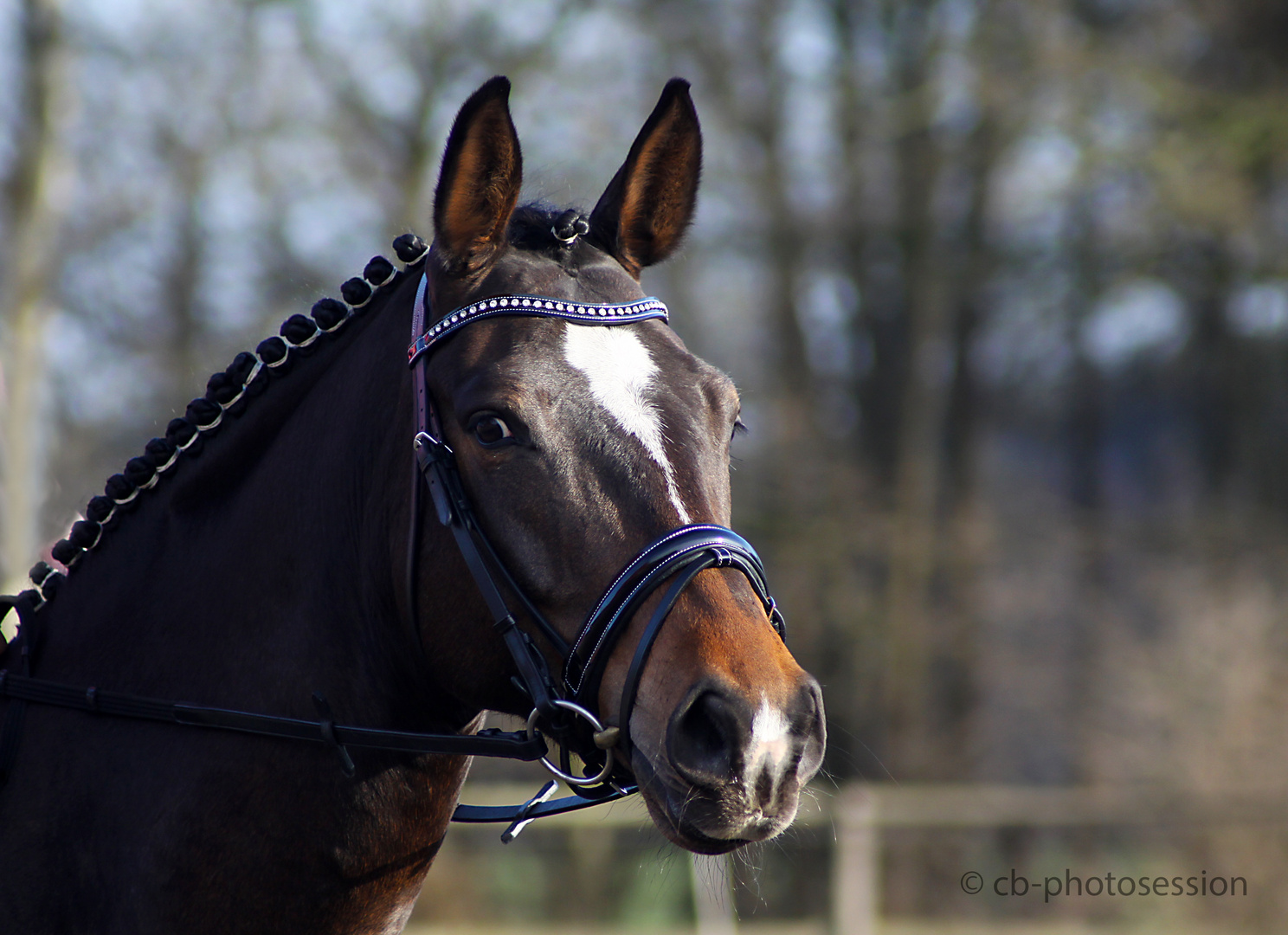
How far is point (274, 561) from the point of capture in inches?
93.2

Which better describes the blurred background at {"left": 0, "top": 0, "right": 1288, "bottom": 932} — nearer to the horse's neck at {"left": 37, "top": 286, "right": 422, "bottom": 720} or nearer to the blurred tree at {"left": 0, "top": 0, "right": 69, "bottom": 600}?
the blurred tree at {"left": 0, "top": 0, "right": 69, "bottom": 600}

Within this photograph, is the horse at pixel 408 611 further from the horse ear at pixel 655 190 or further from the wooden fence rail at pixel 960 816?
the wooden fence rail at pixel 960 816

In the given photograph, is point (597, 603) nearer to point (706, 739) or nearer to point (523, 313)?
point (706, 739)

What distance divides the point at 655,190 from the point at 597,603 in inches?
44.3

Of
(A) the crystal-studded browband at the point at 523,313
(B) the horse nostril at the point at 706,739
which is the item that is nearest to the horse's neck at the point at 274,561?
(A) the crystal-studded browband at the point at 523,313

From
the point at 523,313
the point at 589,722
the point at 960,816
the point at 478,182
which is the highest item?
the point at 478,182

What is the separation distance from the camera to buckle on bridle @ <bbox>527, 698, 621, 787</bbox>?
1946mm

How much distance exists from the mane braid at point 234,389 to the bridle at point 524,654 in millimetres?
230

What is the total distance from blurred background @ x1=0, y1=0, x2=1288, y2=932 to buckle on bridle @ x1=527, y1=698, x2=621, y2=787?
7218 mm

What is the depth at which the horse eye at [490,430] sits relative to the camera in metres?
2.14

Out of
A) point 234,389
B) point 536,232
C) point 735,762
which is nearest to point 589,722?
point 735,762

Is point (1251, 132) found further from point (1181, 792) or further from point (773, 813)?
point (773, 813)

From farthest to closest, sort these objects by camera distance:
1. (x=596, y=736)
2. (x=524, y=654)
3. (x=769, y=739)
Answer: (x=524, y=654) → (x=596, y=736) → (x=769, y=739)

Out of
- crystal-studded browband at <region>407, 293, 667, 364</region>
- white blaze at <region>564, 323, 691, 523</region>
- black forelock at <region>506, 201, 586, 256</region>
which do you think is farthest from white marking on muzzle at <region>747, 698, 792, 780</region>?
black forelock at <region>506, 201, 586, 256</region>
